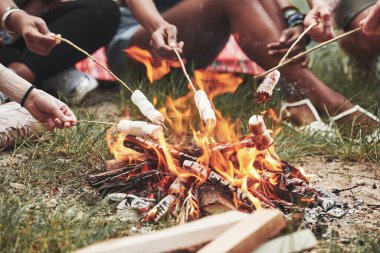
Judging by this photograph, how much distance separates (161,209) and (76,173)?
59 centimetres

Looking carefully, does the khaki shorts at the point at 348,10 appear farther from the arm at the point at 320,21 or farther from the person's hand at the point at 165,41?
the person's hand at the point at 165,41

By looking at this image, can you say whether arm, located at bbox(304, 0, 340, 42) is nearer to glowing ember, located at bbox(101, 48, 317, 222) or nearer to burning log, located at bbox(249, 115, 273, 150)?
glowing ember, located at bbox(101, 48, 317, 222)

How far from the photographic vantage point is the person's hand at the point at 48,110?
2.45m

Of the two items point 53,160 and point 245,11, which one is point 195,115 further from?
point 53,160

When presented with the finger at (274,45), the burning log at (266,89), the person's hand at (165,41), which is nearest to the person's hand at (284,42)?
the finger at (274,45)

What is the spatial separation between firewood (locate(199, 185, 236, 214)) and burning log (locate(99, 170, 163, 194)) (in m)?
0.26

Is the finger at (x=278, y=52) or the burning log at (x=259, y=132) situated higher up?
the burning log at (x=259, y=132)

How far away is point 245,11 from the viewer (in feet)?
11.8

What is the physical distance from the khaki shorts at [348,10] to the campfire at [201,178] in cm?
169

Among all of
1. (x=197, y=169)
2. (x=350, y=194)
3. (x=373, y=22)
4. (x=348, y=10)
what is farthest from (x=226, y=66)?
(x=197, y=169)

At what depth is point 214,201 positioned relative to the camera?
2.19 metres

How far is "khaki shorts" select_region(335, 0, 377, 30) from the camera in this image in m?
3.79

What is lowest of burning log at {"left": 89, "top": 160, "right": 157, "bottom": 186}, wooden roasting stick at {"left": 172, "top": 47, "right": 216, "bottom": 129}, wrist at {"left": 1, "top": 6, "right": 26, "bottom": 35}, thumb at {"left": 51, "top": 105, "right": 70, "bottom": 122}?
burning log at {"left": 89, "top": 160, "right": 157, "bottom": 186}

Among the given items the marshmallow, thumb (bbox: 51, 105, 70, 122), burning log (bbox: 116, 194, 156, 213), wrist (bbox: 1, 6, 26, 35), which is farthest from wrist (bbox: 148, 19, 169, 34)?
burning log (bbox: 116, 194, 156, 213)
